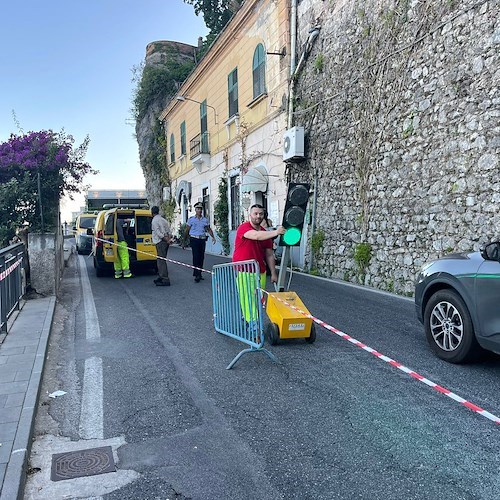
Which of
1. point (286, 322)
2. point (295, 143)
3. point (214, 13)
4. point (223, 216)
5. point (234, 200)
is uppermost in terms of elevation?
point (214, 13)

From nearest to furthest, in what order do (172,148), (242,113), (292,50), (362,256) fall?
(362,256), (292,50), (242,113), (172,148)

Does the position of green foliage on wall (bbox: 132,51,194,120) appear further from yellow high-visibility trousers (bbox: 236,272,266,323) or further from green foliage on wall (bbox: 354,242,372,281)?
yellow high-visibility trousers (bbox: 236,272,266,323)

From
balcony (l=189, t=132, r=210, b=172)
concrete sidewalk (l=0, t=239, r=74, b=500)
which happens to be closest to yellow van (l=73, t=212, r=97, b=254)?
balcony (l=189, t=132, r=210, b=172)

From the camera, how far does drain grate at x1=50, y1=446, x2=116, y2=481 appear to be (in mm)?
3082

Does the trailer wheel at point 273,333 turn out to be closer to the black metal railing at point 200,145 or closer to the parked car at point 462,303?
the parked car at point 462,303

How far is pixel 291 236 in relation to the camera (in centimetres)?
582

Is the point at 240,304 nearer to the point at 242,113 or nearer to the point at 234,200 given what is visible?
the point at 242,113

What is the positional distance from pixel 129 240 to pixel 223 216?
8.04 metres

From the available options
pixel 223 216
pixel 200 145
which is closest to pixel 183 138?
pixel 200 145

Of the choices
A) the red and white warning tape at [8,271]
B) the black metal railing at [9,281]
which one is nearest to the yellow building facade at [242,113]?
the black metal railing at [9,281]

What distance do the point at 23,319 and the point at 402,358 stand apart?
522cm

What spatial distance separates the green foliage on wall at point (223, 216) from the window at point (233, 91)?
2.85 meters

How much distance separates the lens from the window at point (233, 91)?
19.2 m

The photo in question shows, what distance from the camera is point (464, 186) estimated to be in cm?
805
